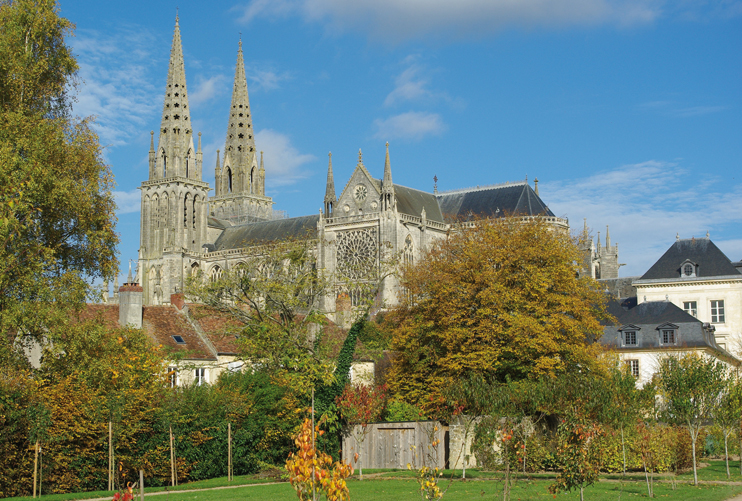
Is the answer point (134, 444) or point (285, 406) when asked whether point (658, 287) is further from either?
point (134, 444)

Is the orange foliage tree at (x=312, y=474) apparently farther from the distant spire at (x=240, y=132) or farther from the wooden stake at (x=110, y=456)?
the distant spire at (x=240, y=132)

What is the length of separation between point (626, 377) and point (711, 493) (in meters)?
6.64

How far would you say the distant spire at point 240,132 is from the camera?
90.2 metres

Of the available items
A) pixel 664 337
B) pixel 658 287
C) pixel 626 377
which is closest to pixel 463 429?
pixel 626 377

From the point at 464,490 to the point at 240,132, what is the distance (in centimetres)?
7747

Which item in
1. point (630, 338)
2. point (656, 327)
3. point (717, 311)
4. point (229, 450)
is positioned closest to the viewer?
point (229, 450)

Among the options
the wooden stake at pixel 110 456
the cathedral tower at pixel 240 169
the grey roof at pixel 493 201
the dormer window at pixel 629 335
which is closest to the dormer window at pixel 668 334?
the dormer window at pixel 629 335

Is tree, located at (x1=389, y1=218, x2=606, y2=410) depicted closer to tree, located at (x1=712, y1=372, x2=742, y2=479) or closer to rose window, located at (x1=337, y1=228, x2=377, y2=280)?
tree, located at (x1=712, y1=372, x2=742, y2=479)

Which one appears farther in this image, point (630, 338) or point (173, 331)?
point (630, 338)

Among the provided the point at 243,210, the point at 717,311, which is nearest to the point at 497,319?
the point at 717,311

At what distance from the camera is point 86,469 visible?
Answer: 18484 millimetres

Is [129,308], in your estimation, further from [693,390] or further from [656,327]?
[656,327]

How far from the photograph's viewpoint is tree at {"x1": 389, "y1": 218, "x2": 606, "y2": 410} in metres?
26.6

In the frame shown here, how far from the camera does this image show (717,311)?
48.2 metres
